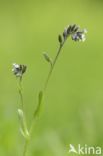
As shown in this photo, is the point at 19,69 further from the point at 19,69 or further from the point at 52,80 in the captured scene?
the point at 52,80

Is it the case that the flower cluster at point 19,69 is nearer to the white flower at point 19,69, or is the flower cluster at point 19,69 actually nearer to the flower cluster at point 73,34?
the white flower at point 19,69

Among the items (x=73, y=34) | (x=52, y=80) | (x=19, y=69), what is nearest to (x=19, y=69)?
(x=19, y=69)

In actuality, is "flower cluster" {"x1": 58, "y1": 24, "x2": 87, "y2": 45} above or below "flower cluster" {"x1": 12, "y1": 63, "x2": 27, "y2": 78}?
above

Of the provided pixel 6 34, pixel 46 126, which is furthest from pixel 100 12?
pixel 46 126

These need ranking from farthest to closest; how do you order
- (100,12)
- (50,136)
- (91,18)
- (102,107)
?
(100,12), (91,18), (102,107), (50,136)

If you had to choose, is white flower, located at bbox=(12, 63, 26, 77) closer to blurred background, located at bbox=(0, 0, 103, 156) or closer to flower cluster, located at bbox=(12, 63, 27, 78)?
flower cluster, located at bbox=(12, 63, 27, 78)

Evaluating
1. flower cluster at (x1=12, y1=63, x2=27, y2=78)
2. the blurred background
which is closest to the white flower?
flower cluster at (x1=12, y1=63, x2=27, y2=78)

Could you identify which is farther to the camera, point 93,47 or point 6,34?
point 6,34

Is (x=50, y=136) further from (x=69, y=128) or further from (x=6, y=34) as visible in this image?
(x=6, y=34)
